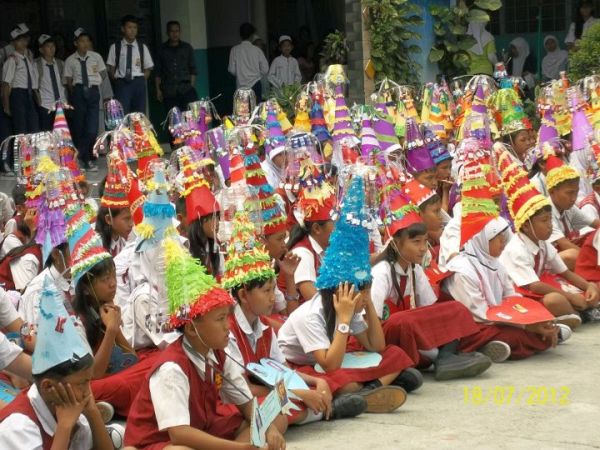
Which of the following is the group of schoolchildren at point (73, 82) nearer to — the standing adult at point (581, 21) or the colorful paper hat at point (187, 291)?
the standing adult at point (581, 21)

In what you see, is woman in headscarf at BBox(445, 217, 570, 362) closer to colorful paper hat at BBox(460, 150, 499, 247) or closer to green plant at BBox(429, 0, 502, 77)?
colorful paper hat at BBox(460, 150, 499, 247)

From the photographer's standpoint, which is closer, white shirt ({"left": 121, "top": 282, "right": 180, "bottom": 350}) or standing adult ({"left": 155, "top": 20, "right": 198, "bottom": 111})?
white shirt ({"left": 121, "top": 282, "right": 180, "bottom": 350})

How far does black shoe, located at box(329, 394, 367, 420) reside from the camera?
5.57 meters

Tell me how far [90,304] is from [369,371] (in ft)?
4.42

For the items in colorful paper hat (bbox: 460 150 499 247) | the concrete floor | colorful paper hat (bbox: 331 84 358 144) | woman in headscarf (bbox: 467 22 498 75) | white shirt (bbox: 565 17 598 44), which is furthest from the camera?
white shirt (bbox: 565 17 598 44)

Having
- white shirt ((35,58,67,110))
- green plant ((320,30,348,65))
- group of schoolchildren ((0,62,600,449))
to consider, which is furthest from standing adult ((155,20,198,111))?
group of schoolchildren ((0,62,600,449))

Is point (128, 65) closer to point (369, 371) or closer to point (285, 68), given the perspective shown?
point (285, 68)

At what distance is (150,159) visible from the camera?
8086 mm

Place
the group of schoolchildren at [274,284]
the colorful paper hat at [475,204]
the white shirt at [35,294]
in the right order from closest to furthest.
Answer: the group of schoolchildren at [274,284]
the white shirt at [35,294]
the colorful paper hat at [475,204]

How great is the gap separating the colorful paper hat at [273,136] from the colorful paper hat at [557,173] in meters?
1.91

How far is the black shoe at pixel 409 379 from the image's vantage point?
19.6 ft

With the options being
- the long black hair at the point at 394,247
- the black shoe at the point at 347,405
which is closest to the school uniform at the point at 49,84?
the long black hair at the point at 394,247

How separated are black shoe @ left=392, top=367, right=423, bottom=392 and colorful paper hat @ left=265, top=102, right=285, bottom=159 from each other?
3115 millimetres

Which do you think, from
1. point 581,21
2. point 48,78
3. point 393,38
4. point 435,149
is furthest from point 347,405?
point 581,21
